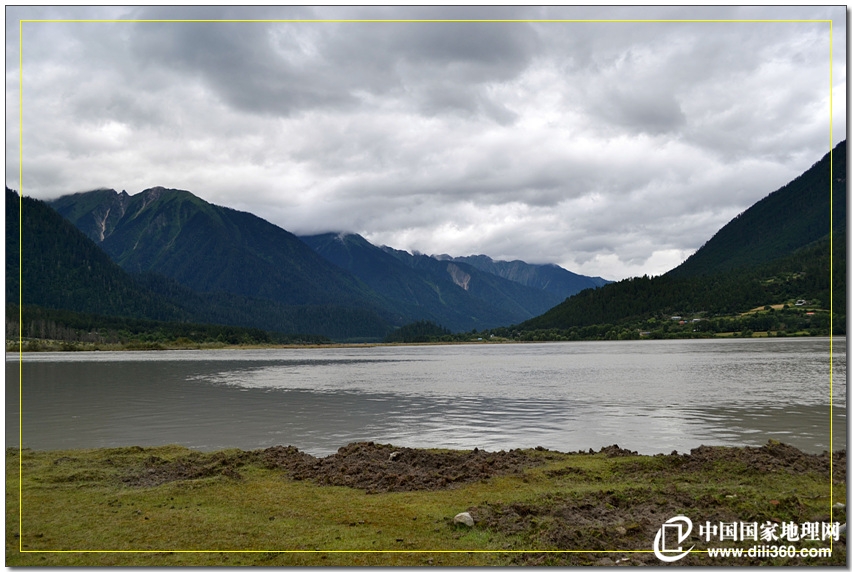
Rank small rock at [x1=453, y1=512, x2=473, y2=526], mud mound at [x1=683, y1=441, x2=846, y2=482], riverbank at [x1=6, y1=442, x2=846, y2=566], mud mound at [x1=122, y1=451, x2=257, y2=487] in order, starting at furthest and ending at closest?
mud mound at [x1=122, y1=451, x2=257, y2=487] → mud mound at [x1=683, y1=441, x2=846, y2=482] → small rock at [x1=453, y1=512, x2=473, y2=526] → riverbank at [x1=6, y1=442, x2=846, y2=566]

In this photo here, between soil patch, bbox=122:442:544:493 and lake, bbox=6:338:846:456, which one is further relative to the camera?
lake, bbox=6:338:846:456

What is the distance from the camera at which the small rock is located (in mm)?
11336

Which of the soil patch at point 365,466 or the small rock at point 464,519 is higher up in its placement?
the small rock at point 464,519

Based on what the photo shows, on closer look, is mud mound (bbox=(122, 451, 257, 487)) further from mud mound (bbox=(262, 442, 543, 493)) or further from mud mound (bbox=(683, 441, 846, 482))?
mud mound (bbox=(683, 441, 846, 482))

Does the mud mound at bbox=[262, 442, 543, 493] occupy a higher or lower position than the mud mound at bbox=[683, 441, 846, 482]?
lower

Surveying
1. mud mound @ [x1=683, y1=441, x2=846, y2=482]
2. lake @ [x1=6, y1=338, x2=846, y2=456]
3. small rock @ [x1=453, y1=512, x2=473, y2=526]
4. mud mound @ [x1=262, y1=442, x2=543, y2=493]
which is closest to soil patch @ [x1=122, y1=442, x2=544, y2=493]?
mud mound @ [x1=262, y1=442, x2=543, y2=493]

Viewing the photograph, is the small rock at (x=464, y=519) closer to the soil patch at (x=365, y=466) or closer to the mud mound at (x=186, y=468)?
the soil patch at (x=365, y=466)

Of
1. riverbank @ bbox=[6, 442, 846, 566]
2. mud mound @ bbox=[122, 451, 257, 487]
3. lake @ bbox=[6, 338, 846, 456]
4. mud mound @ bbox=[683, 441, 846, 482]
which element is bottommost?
lake @ bbox=[6, 338, 846, 456]

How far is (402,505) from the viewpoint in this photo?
508 inches

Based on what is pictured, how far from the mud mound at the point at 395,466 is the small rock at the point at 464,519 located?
306 centimetres

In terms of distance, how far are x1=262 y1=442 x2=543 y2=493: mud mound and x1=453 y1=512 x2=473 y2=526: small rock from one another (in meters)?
3.06

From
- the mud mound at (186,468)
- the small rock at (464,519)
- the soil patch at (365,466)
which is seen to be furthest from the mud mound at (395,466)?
the small rock at (464,519)

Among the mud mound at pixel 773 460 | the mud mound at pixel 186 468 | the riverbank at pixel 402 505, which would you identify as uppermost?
the mud mound at pixel 773 460

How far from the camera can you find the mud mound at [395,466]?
15109mm
